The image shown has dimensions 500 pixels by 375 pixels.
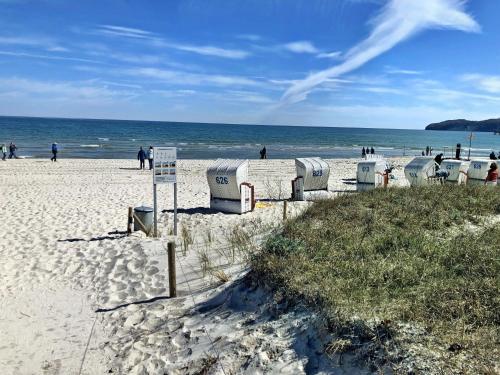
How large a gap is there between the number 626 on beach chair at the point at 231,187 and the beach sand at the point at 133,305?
623 millimetres

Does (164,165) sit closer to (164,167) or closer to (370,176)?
(164,167)

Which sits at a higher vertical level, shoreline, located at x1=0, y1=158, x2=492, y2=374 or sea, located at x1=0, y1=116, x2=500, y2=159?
sea, located at x1=0, y1=116, x2=500, y2=159

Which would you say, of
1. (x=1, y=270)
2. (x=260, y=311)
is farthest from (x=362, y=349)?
(x=1, y=270)

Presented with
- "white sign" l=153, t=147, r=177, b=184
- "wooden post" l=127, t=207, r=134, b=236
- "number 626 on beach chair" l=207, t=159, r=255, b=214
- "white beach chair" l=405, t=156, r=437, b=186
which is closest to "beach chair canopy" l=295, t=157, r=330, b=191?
"number 626 on beach chair" l=207, t=159, r=255, b=214

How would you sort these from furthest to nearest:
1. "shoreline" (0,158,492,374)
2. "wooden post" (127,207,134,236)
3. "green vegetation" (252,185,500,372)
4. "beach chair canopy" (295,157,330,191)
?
"beach chair canopy" (295,157,330,191), "wooden post" (127,207,134,236), "shoreline" (0,158,492,374), "green vegetation" (252,185,500,372)

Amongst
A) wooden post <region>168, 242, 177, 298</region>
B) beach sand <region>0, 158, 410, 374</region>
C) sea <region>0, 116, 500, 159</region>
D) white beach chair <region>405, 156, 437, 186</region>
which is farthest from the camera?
sea <region>0, 116, 500, 159</region>

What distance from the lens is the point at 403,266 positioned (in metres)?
5.46

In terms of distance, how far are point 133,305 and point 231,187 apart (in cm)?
714

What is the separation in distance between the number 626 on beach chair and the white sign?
2967 millimetres

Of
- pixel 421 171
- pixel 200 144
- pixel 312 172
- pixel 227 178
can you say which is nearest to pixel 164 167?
pixel 227 178

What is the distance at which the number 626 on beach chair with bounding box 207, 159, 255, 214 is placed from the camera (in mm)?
13406

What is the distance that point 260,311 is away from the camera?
17.5 ft

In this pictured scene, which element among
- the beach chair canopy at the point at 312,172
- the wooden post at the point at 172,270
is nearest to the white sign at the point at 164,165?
the wooden post at the point at 172,270

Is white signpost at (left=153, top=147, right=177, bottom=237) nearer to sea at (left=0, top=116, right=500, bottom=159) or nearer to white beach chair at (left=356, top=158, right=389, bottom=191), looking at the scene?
white beach chair at (left=356, top=158, right=389, bottom=191)
